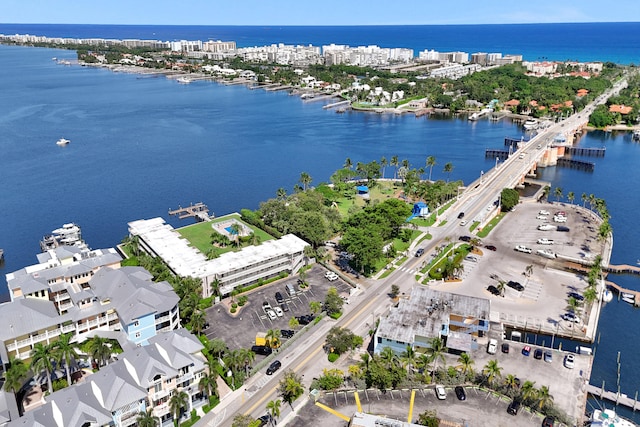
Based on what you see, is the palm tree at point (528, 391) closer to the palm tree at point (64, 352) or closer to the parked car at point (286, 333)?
the parked car at point (286, 333)

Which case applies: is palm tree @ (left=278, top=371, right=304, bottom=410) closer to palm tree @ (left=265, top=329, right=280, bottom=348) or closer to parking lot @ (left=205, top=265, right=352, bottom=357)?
palm tree @ (left=265, top=329, right=280, bottom=348)

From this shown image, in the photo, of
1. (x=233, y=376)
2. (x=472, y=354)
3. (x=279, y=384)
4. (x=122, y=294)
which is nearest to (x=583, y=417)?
(x=472, y=354)

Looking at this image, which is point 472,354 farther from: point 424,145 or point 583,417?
point 424,145

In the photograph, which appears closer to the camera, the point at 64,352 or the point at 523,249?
the point at 64,352

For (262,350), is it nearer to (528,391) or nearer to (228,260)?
(228,260)

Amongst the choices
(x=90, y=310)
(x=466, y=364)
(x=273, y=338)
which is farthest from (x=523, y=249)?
(x=90, y=310)

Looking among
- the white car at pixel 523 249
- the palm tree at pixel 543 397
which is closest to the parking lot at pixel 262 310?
the palm tree at pixel 543 397
